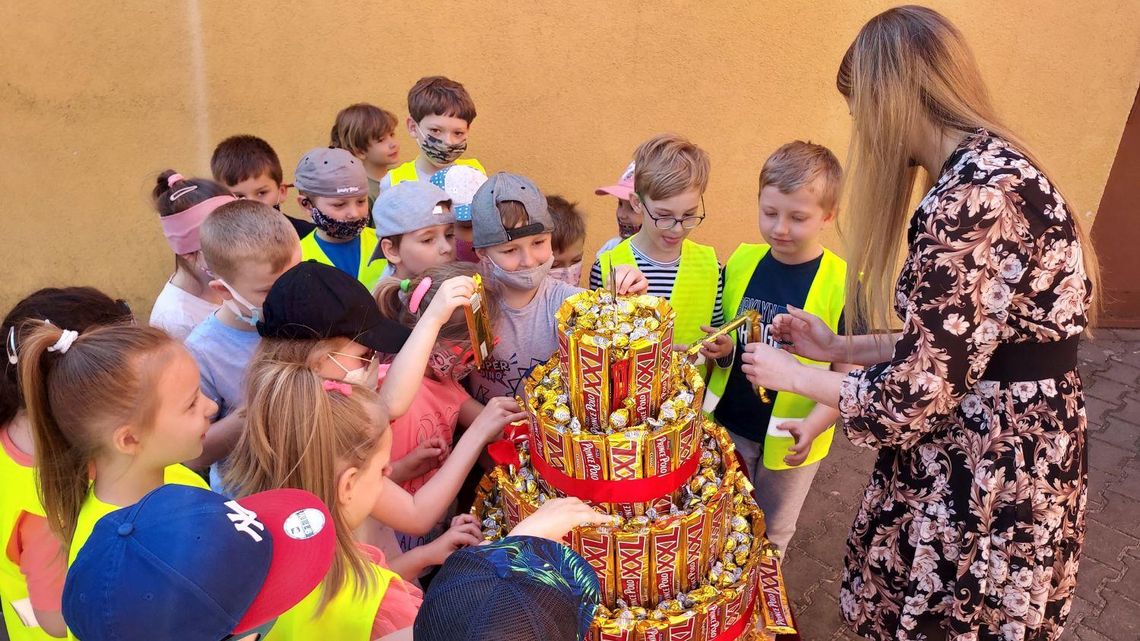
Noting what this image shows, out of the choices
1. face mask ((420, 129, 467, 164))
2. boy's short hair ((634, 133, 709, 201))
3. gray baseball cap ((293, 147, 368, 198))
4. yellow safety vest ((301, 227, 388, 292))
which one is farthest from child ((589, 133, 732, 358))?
face mask ((420, 129, 467, 164))

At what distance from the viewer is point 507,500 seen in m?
1.85

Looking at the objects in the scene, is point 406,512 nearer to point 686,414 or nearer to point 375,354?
point 375,354

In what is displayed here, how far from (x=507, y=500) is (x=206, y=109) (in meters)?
3.80

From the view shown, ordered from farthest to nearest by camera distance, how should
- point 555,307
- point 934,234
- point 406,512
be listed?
point 555,307, point 406,512, point 934,234

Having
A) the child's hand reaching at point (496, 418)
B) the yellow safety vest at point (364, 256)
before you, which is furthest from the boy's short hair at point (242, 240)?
the child's hand reaching at point (496, 418)

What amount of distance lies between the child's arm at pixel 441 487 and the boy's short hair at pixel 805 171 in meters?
1.29

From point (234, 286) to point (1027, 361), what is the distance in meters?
2.29

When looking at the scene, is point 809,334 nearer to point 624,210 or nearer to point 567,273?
point 567,273

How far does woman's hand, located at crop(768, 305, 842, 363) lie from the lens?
7.66 ft

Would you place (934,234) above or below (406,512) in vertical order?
above

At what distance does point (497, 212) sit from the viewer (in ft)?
7.91

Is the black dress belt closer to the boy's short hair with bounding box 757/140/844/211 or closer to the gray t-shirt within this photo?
the boy's short hair with bounding box 757/140/844/211

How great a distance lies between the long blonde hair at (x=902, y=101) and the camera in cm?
173

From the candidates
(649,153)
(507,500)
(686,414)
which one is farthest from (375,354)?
(649,153)
